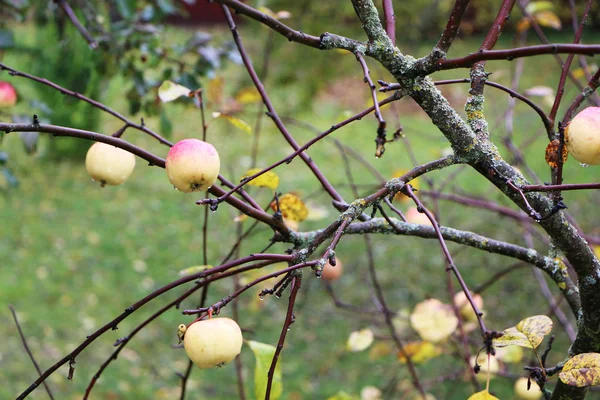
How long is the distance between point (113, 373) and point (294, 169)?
143 inches

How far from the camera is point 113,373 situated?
10.0 feet

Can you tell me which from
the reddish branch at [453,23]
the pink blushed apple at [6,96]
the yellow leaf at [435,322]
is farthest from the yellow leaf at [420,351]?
the pink blushed apple at [6,96]

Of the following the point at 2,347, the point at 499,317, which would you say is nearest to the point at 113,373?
the point at 2,347

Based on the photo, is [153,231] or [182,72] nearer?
[182,72]

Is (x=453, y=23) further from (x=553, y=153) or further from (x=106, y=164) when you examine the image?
(x=106, y=164)

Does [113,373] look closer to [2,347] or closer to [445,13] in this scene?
[2,347]

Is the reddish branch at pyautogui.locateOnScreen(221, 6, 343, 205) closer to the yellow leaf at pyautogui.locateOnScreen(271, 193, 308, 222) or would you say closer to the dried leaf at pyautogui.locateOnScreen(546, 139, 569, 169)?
the yellow leaf at pyautogui.locateOnScreen(271, 193, 308, 222)

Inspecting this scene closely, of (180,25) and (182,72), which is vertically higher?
(180,25)

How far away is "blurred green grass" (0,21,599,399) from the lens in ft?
9.93

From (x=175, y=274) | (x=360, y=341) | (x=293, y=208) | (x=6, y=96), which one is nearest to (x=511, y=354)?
(x=360, y=341)

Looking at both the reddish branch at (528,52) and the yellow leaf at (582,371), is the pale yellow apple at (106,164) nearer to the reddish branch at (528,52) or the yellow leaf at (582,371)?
the reddish branch at (528,52)

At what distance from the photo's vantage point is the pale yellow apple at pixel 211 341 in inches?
25.6

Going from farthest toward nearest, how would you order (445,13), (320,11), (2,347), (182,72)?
(445,13)
(320,11)
(2,347)
(182,72)

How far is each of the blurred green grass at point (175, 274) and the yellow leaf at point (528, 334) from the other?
25.1 inches
